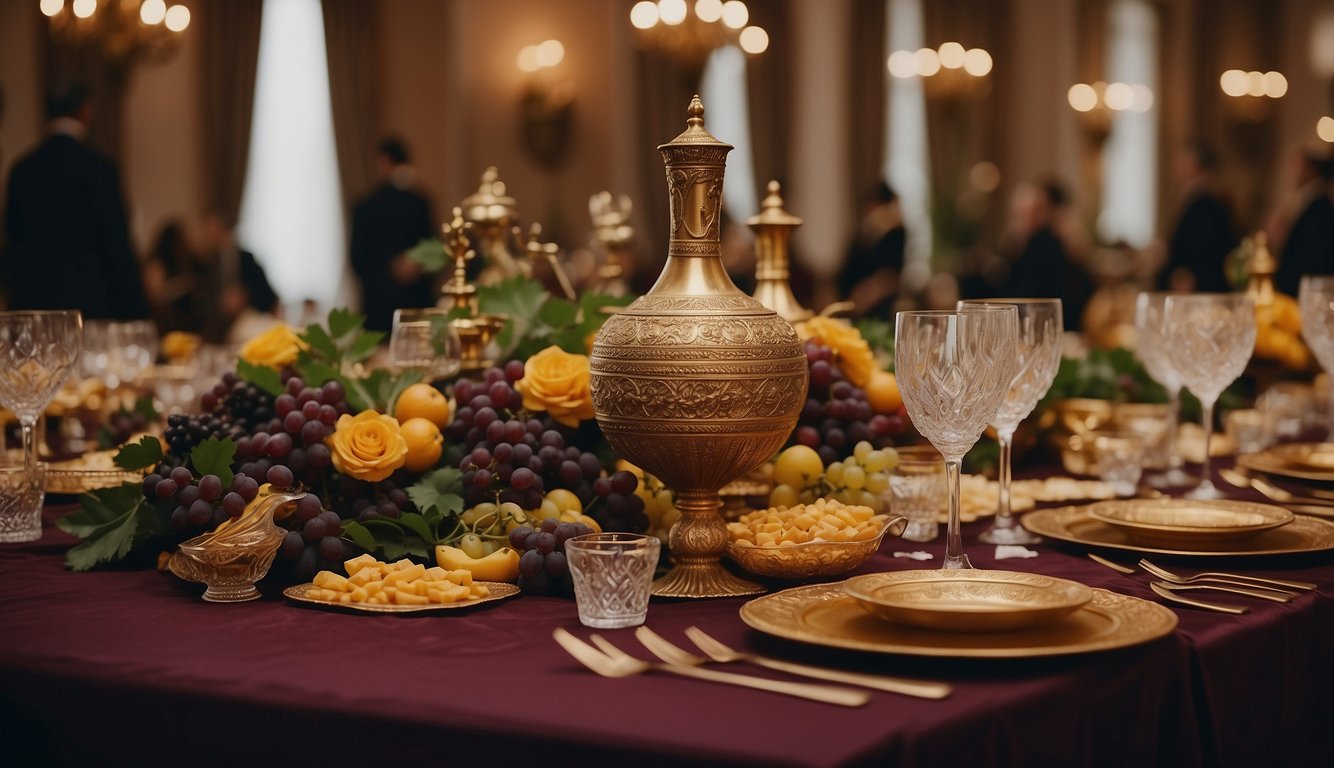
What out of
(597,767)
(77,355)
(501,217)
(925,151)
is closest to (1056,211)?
(925,151)

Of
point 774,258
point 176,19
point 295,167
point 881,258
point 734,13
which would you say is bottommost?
point 774,258

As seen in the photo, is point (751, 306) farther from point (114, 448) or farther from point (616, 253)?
point (114, 448)

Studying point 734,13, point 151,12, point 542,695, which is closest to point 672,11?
point 734,13

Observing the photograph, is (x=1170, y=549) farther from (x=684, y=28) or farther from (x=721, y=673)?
(x=684, y=28)

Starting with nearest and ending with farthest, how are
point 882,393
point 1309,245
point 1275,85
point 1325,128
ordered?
1. point 882,393
2. point 1309,245
3. point 1325,128
4. point 1275,85

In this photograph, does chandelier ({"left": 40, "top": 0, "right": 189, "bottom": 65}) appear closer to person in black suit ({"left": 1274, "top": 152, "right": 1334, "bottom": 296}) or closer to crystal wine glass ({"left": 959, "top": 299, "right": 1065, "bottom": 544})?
person in black suit ({"left": 1274, "top": 152, "right": 1334, "bottom": 296})

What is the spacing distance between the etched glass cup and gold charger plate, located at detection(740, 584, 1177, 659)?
0.33 ft

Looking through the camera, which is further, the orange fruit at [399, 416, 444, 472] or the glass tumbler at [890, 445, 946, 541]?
the glass tumbler at [890, 445, 946, 541]

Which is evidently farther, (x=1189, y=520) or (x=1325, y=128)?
(x=1325, y=128)

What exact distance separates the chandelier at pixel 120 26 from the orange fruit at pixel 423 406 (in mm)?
5321

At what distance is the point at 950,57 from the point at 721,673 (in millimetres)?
10821

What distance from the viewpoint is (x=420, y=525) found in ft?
4.74

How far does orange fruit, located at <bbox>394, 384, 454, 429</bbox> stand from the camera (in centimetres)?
159

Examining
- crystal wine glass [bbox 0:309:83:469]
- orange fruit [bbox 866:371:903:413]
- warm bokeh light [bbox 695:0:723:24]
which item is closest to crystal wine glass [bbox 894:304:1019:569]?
orange fruit [bbox 866:371:903:413]
